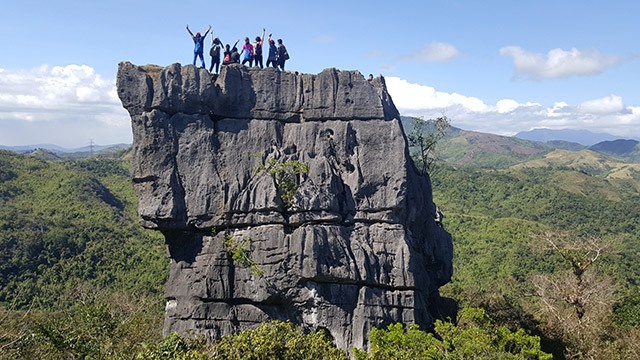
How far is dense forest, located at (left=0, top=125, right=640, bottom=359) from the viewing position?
14734mm

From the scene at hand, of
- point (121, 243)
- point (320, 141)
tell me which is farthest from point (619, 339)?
point (121, 243)

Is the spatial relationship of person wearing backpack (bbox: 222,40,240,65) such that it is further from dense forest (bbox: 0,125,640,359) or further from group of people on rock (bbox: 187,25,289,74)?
dense forest (bbox: 0,125,640,359)

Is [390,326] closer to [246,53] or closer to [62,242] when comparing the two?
[246,53]

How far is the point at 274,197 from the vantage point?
1725 centimetres

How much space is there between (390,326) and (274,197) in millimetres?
5972

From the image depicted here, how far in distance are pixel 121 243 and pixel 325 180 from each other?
3392cm

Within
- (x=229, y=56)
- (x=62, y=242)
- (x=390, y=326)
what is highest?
(x=229, y=56)

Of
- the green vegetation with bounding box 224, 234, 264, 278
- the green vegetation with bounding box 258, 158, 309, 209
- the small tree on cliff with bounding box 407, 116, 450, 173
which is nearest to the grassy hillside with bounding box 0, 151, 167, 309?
the green vegetation with bounding box 224, 234, 264, 278

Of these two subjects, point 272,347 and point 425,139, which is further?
point 425,139

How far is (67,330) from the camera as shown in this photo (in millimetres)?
17391

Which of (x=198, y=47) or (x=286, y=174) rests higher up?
(x=198, y=47)

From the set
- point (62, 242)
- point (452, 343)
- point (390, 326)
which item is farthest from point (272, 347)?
point (62, 242)

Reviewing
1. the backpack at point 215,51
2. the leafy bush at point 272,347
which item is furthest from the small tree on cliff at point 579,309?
the backpack at point 215,51

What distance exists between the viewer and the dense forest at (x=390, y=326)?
14.7 meters
